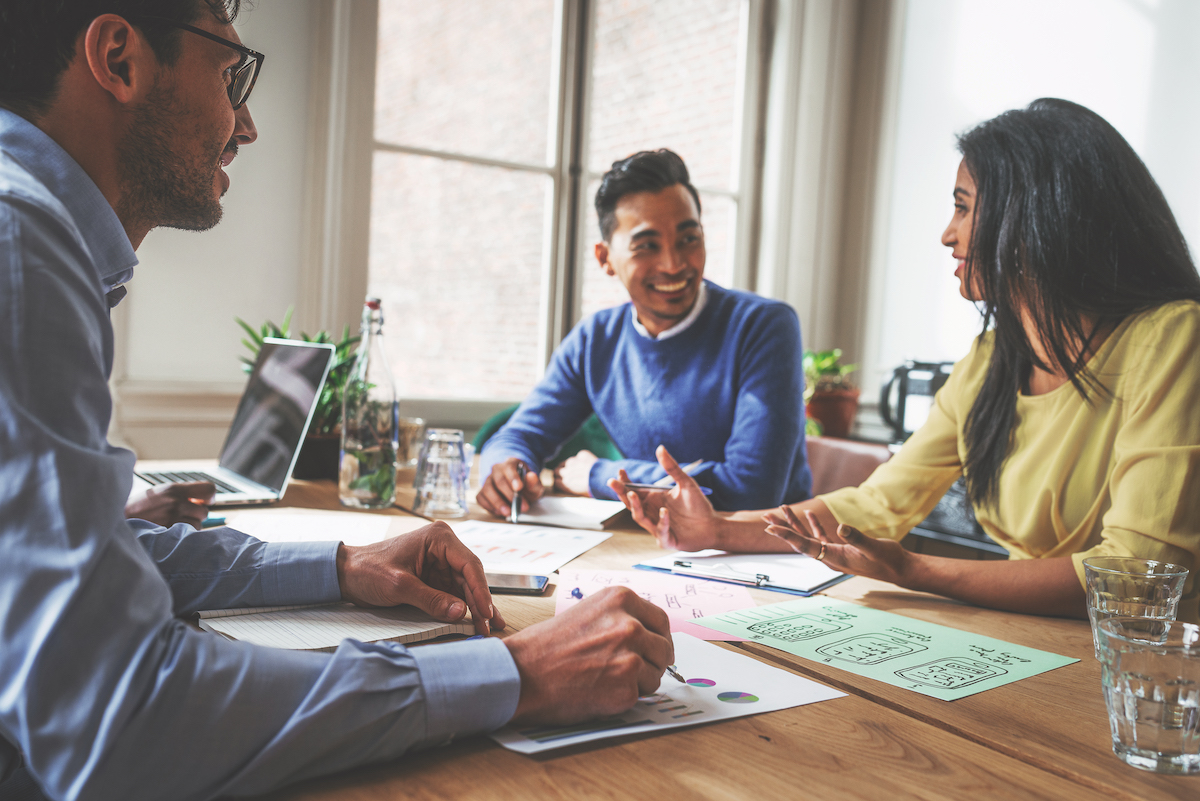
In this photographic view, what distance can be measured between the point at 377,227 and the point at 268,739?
2.80 m

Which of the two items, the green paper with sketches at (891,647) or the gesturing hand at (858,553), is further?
the gesturing hand at (858,553)

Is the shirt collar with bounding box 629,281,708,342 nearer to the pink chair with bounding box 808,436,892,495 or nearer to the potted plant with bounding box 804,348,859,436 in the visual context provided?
the pink chair with bounding box 808,436,892,495

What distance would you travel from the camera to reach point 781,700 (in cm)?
79

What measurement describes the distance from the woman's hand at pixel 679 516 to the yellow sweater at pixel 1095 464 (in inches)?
10.6

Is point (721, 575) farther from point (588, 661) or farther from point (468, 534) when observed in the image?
point (588, 661)

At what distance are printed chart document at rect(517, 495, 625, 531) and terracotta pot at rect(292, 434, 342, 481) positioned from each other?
57 centimetres

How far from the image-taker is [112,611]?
0.57 metres

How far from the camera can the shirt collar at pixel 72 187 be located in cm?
75

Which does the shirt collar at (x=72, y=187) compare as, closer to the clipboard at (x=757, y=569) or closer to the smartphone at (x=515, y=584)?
the smartphone at (x=515, y=584)

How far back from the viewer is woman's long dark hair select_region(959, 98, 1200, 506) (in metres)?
1.37

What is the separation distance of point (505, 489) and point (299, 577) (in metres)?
0.73

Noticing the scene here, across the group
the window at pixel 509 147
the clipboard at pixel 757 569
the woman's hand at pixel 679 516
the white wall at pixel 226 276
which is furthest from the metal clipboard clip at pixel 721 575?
the window at pixel 509 147

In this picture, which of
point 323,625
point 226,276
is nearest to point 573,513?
point 323,625

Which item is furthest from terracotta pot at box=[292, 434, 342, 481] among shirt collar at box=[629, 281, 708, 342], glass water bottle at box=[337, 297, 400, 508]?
shirt collar at box=[629, 281, 708, 342]
